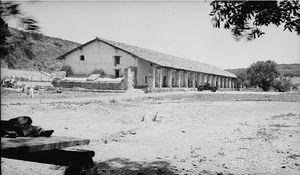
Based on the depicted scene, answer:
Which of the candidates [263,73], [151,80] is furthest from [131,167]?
[263,73]

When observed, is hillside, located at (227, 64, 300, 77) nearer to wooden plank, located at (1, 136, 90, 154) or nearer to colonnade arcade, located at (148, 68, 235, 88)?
colonnade arcade, located at (148, 68, 235, 88)

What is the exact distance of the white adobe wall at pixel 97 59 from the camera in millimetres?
36312

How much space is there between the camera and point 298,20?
4117mm

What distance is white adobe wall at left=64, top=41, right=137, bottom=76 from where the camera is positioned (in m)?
36.3

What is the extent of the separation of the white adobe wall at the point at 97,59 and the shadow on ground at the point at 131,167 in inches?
1197

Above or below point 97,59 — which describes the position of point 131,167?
below

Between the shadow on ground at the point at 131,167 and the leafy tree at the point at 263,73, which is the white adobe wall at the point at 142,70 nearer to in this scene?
the leafy tree at the point at 263,73

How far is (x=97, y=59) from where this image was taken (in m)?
37.6

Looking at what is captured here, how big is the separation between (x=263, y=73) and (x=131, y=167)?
179 ft

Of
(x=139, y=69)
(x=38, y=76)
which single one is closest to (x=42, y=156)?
(x=139, y=69)

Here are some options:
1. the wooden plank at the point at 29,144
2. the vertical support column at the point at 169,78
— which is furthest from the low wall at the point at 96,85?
the wooden plank at the point at 29,144

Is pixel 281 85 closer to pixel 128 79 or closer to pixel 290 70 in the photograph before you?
pixel 128 79

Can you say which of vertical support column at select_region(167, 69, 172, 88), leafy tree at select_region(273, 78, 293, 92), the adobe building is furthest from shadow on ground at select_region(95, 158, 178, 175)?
leafy tree at select_region(273, 78, 293, 92)

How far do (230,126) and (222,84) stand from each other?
51.8m
